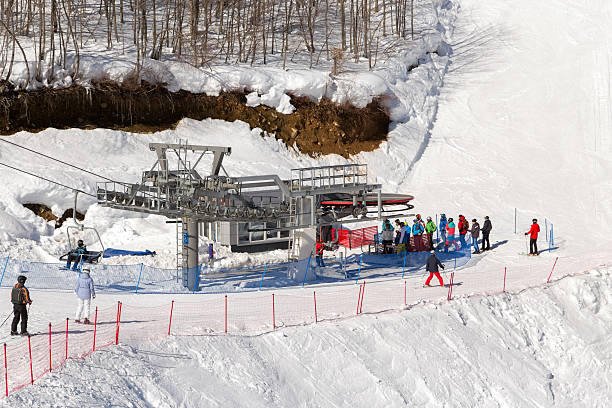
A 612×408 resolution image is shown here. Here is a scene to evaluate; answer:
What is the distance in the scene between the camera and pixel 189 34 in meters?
50.5

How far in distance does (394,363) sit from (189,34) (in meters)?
31.9

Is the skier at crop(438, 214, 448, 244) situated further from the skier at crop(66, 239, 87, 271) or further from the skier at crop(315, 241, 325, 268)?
the skier at crop(66, 239, 87, 271)

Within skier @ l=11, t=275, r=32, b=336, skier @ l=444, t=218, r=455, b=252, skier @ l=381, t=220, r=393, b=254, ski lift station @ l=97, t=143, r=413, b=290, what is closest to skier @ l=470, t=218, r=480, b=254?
skier @ l=444, t=218, r=455, b=252

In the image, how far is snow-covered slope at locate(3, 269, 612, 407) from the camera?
18.6 m

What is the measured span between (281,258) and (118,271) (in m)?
6.29

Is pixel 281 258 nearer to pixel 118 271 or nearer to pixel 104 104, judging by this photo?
pixel 118 271

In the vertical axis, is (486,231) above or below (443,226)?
above

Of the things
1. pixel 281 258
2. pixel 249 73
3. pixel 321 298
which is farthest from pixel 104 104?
pixel 321 298

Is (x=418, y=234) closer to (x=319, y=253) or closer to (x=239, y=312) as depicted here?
(x=319, y=253)

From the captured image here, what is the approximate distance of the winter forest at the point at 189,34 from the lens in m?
42.8

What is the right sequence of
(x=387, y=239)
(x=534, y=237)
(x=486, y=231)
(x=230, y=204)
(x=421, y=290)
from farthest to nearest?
(x=486, y=231) < (x=387, y=239) < (x=534, y=237) < (x=230, y=204) < (x=421, y=290)

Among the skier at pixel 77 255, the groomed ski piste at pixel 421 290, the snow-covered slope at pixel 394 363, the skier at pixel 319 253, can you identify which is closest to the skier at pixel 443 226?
the groomed ski piste at pixel 421 290

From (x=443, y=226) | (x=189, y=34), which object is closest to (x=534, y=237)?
(x=443, y=226)

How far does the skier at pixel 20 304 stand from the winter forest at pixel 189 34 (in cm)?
2231
